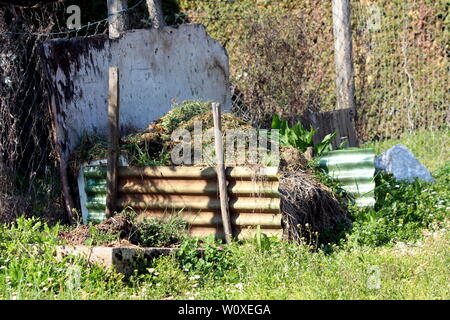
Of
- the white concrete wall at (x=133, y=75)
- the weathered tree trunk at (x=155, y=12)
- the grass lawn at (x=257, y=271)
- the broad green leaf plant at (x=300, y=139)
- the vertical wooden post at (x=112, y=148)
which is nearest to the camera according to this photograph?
the grass lawn at (x=257, y=271)

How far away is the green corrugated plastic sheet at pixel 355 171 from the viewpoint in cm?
898

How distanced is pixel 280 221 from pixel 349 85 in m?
4.45

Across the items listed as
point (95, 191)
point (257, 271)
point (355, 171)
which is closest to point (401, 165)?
point (355, 171)

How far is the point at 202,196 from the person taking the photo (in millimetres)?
7863

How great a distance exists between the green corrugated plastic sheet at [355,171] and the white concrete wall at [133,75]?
210 cm

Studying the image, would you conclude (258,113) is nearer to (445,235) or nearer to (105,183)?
(105,183)

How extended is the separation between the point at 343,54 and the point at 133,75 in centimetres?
338

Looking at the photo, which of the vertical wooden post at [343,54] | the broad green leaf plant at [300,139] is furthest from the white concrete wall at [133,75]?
the vertical wooden post at [343,54]

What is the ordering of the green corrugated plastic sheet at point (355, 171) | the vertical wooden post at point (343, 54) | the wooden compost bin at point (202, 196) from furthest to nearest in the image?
the vertical wooden post at point (343, 54) → the green corrugated plastic sheet at point (355, 171) → the wooden compost bin at point (202, 196)

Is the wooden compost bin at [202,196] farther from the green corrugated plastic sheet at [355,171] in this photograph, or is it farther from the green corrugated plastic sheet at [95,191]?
the green corrugated plastic sheet at [355,171]

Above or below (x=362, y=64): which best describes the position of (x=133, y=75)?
below

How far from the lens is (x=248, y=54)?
1231 cm

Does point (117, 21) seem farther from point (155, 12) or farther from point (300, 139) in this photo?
point (300, 139)
